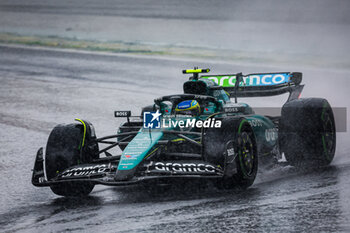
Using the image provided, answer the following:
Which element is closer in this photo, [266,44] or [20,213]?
[20,213]

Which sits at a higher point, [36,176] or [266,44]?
[266,44]

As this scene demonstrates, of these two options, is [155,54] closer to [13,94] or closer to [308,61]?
[308,61]

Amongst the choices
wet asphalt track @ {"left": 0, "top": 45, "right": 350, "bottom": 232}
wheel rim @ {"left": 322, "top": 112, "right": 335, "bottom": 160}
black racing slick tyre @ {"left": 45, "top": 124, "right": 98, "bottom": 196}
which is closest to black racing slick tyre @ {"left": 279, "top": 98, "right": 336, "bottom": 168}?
wheel rim @ {"left": 322, "top": 112, "right": 335, "bottom": 160}

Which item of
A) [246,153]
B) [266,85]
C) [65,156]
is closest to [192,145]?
[246,153]

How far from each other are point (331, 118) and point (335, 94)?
22.1ft

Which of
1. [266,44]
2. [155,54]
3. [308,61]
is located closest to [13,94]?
[155,54]

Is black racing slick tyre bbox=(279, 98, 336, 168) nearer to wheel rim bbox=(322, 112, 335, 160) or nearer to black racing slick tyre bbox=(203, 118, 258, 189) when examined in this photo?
wheel rim bbox=(322, 112, 335, 160)

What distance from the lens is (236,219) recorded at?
21.9 ft

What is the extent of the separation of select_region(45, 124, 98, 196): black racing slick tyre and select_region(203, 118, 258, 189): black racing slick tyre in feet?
5.27

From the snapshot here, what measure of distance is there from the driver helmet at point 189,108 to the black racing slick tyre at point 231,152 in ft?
3.42

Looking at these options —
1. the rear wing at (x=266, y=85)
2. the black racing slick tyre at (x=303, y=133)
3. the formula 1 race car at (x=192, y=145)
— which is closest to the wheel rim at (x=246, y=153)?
the formula 1 race car at (x=192, y=145)

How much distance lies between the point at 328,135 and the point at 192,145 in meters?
2.37

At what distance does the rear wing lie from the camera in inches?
434

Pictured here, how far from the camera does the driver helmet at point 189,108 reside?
9203 mm
